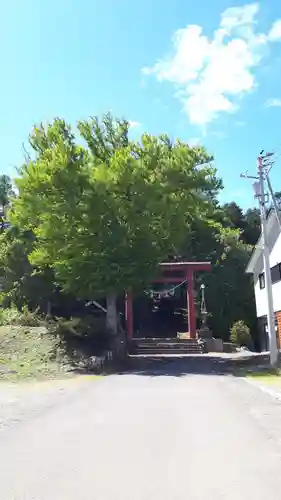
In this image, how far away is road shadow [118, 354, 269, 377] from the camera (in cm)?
2292

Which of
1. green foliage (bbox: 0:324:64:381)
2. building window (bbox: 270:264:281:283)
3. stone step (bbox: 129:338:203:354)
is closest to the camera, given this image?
green foliage (bbox: 0:324:64:381)

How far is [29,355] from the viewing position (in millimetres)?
25453

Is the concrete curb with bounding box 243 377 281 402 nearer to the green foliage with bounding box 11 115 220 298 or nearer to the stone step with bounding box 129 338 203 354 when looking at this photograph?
the green foliage with bounding box 11 115 220 298

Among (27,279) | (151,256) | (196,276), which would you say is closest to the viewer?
(151,256)


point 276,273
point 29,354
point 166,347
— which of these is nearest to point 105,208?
point 29,354

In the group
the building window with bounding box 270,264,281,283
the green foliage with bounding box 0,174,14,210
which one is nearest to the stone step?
the building window with bounding box 270,264,281,283

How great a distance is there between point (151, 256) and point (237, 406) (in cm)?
1536

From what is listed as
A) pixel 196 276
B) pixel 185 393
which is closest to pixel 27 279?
pixel 196 276

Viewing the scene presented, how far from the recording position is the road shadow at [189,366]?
75.2 feet

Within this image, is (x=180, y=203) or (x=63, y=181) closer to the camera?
(x=63, y=181)

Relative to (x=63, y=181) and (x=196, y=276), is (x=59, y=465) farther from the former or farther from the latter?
(x=196, y=276)

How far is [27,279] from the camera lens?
3547 cm

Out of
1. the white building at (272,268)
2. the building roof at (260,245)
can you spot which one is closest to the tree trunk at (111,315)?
the building roof at (260,245)

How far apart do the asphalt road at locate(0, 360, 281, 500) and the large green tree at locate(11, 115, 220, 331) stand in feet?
40.0
